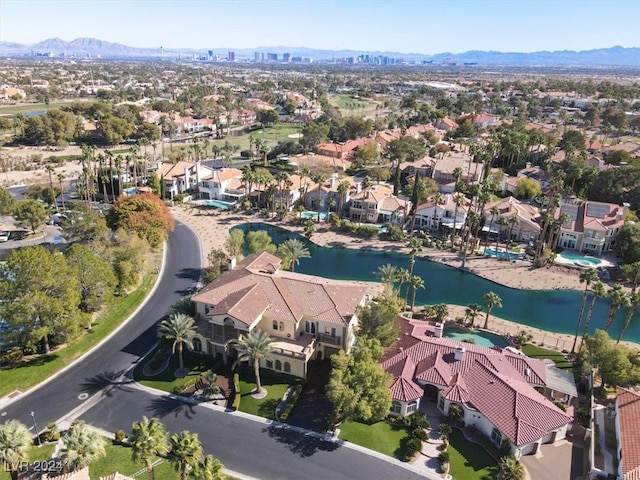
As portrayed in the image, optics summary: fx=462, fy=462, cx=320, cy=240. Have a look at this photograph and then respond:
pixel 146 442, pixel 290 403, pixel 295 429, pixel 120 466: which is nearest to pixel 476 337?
pixel 290 403

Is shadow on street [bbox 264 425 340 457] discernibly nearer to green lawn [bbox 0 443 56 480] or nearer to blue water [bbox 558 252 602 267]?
green lawn [bbox 0 443 56 480]

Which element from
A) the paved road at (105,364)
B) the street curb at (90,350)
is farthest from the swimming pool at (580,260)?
the street curb at (90,350)

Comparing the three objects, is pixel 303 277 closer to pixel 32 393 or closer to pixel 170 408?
pixel 170 408

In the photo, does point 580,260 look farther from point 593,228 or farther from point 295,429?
point 295,429

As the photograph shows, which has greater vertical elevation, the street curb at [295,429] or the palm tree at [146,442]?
the palm tree at [146,442]

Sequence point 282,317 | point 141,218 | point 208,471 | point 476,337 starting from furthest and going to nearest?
1. point 141,218
2. point 476,337
3. point 282,317
4. point 208,471

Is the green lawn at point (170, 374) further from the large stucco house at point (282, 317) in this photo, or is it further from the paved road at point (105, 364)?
the large stucco house at point (282, 317)
